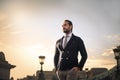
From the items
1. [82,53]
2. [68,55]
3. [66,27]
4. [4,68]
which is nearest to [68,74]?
[68,55]

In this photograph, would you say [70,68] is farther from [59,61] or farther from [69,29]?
[69,29]

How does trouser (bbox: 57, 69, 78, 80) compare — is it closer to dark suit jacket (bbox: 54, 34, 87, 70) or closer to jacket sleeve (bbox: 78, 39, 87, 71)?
dark suit jacket (bbox: 54, 34, 87, 70)

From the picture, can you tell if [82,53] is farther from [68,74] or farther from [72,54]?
[68,74]

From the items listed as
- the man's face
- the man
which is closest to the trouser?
the man

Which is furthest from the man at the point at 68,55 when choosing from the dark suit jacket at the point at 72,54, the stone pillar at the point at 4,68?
the stone pillar at the point at 4,68

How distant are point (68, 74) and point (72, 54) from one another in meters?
0.46

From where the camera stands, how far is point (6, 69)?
72.8 ft

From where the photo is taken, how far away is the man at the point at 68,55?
6.04 m

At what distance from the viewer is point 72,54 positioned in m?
6.14

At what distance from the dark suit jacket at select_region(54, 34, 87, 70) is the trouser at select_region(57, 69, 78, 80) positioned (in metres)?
0.10

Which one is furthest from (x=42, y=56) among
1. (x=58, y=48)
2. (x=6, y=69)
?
(x=58, y=48)

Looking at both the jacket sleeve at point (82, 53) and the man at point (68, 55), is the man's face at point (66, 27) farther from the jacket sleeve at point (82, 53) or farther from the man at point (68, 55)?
the jacket sleeve at point (82, 53)

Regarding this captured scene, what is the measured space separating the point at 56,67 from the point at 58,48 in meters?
0.47

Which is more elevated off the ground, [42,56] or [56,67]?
[42,56]
